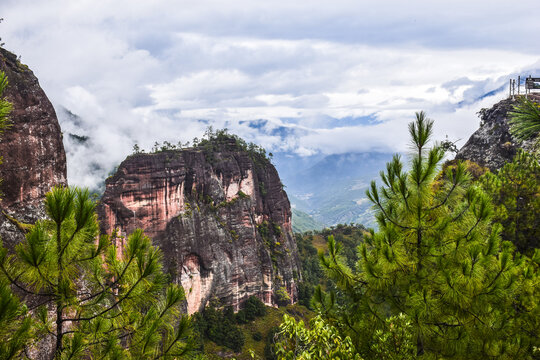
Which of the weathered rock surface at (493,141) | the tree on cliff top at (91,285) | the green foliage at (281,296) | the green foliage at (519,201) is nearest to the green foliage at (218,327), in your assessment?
the green foliage at (281,296)

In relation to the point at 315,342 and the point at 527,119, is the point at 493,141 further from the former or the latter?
the point at 315,342

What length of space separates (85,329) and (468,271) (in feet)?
24.5

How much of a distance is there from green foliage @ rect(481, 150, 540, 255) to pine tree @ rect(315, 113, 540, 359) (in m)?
5.60

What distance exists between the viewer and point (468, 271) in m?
7.12

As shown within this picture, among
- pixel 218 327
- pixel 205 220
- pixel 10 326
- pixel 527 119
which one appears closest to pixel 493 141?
pixel 527 119

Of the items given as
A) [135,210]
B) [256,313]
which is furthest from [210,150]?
[256,313]

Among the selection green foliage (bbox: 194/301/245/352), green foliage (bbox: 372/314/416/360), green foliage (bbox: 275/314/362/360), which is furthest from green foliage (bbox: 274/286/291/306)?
green foliage (bbox: 275/314/362/360)

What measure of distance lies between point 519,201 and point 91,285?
51.5 feet

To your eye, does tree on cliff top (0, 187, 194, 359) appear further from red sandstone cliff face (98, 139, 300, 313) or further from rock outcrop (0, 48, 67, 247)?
red sandstone cliff face (98, 139, 300, 313)

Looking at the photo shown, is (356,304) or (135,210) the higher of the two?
(356,304)

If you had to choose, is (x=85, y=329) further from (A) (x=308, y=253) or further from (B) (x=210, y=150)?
(A) (x=308, y=253)

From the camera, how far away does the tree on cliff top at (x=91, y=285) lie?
488 centimetres

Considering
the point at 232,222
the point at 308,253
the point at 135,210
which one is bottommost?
the point at 308,253

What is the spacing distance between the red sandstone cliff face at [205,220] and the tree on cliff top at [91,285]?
40.4 metres
